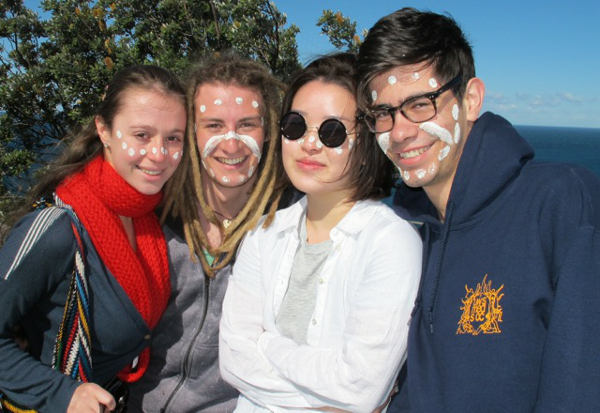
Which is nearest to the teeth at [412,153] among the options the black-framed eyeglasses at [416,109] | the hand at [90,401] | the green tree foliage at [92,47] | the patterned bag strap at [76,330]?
the black-framed eyeglasses at [416,109]

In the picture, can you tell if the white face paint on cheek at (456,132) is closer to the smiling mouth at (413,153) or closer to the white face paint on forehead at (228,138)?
the smiling mouth at (413,153)

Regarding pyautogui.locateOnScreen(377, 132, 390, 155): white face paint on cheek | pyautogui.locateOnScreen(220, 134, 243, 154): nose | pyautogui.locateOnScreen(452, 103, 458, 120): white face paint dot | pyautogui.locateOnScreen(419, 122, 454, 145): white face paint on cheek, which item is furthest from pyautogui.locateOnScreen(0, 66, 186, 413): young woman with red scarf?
pyautogui.locateOnScreen(452, 103, 458, 120): white face paint dot

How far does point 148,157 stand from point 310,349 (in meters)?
1.46

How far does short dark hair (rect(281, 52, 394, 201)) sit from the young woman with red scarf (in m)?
0.93

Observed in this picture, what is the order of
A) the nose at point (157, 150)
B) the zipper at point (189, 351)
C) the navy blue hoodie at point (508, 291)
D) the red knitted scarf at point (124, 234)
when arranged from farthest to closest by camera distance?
the zipper at point (189, 351)
the nose at point (157, 150)
the red knitted scarf at point (124, 234)
the navy blue hoodie at point (508, 291)

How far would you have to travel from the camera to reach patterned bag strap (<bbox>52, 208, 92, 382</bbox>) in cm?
246

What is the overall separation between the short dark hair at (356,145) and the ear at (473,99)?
503 mm

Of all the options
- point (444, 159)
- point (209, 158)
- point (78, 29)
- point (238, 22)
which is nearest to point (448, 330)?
point (444, 159)

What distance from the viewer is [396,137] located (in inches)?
91.7

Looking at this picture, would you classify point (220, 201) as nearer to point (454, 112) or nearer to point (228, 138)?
point (228, 138)

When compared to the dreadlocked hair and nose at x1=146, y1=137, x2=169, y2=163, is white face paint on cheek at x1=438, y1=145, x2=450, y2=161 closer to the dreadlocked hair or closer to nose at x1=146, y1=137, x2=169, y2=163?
the dreadlocked hair

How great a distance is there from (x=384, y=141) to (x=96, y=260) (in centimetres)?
168

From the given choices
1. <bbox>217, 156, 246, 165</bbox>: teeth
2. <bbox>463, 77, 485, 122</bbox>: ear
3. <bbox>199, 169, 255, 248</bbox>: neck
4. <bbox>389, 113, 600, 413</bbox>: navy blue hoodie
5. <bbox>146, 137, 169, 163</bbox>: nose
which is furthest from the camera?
<bbox>199, 169, 255, 248</bbox>: neck

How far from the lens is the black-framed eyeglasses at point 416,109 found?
7.49ft
